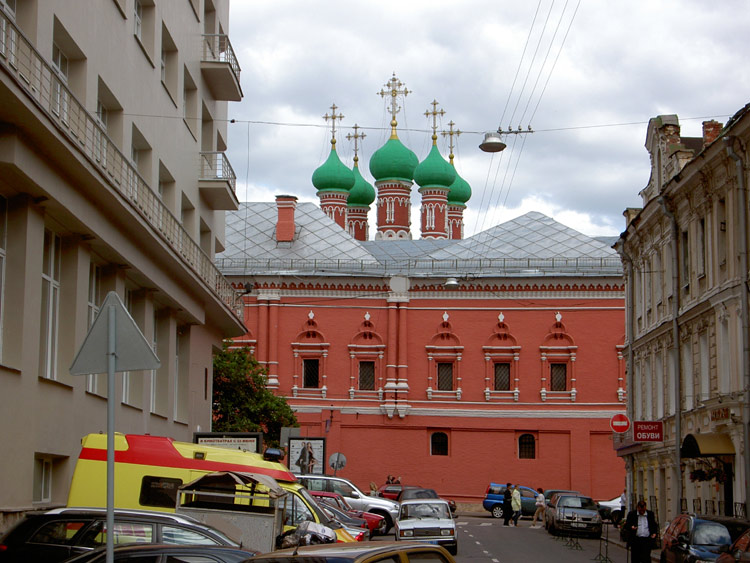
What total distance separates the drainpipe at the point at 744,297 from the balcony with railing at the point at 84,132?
1280cm

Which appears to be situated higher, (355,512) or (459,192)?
(459,192)

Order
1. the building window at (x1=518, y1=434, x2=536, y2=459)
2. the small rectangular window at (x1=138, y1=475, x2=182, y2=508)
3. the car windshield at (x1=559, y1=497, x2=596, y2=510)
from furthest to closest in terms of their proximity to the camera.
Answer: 1. the building window at (x1=518, y1=434, x2=536, y2=459)
2. the car windshield at (x1=559, y1=497, x2=596, y2=510)
3. the small rectangular window at (x1=138, y1=475, x2=182, y2=508)

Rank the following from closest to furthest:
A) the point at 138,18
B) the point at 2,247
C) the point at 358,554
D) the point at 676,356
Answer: the point at 358,554 < the point at 2,247 < the point at 138,18 < the point at 676,356

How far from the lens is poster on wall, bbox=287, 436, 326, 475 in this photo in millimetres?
37250

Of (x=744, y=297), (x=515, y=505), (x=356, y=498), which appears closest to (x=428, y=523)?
(x=356, y=498)

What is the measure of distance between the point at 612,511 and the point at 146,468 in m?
30.0

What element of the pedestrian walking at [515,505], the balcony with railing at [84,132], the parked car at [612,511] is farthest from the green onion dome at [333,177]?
the balcony with railing at [84,132]

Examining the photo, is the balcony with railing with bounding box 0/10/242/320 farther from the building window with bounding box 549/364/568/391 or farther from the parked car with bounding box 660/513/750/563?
the building window with bounding box 549/364/568/391

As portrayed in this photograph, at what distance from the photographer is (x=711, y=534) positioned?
19859 millimetres

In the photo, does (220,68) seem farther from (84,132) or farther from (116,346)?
(116,346)

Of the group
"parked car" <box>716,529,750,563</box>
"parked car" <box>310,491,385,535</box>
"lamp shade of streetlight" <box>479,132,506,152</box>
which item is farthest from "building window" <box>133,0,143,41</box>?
"parked car" <box>716,529,750,563</box>

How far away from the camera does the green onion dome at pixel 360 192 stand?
8525cm

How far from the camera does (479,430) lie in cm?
5641

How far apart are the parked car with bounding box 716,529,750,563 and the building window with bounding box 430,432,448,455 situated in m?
39.3
